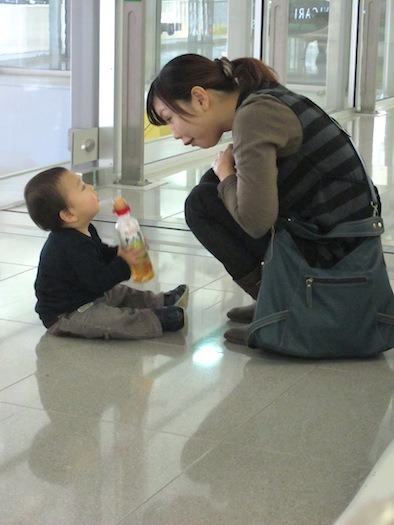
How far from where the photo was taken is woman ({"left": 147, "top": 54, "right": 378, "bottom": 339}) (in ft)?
9.30

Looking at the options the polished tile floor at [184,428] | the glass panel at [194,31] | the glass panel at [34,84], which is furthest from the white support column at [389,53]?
the polished tile floor at [184,428]

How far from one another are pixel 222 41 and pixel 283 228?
14.9ft

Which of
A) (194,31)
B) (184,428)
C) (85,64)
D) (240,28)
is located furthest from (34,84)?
(184,428)

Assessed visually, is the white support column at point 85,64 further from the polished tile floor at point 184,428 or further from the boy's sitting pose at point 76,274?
the boy's sitting pose at point 76,274

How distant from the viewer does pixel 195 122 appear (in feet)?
9.83

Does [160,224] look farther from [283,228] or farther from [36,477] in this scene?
[36,477]

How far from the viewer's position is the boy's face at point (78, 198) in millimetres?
3165

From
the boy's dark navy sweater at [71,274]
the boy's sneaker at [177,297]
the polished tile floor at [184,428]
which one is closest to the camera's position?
the polished tile floor at [184,428]

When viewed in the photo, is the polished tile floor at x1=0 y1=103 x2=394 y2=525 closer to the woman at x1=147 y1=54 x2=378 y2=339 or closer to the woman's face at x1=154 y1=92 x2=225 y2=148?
the woman at x1=147 y1=54 x2=378 y2=339

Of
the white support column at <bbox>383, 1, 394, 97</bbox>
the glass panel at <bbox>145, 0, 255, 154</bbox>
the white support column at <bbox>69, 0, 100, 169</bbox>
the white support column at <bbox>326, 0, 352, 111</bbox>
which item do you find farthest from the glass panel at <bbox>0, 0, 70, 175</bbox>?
the white support column at <bbox>383, 1, 394, 97</bbox>

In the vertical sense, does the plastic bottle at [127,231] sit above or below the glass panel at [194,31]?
below

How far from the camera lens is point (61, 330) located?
3.16 metres

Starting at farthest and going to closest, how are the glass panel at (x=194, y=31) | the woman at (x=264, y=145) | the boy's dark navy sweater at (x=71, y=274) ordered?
the glass panel at (x=194, y=31), the boy's dark navy sweater at (x=71, y=274), the woman at (x=264, y=145)

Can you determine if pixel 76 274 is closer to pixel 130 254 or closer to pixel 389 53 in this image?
pixel 130 254
